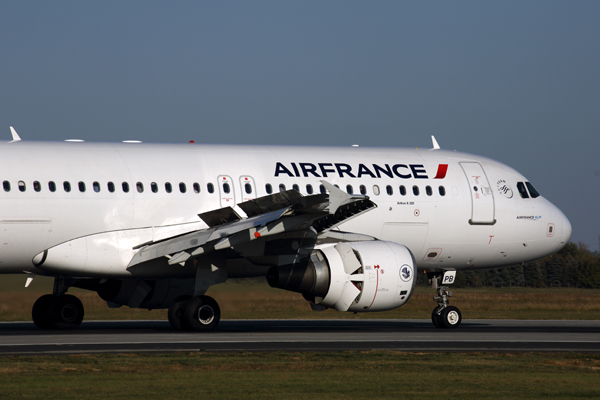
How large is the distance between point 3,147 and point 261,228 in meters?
6.68

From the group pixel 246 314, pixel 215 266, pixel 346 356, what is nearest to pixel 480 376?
pixel 346 356

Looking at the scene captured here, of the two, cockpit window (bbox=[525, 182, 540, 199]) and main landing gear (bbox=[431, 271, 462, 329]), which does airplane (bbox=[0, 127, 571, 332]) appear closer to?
main landing gear (bbox=[431, 271, 462, 329])

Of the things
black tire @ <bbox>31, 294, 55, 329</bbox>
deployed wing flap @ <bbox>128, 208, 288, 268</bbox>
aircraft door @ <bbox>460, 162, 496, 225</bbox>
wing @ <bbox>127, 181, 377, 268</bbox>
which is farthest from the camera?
aircraft door @ <bbox>460, 162, 496, 225</bbox>

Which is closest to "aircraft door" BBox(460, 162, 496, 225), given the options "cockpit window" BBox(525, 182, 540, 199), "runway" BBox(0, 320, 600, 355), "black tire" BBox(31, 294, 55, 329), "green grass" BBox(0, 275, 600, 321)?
"cockpit window" BBox(525, 182, 540, 199)

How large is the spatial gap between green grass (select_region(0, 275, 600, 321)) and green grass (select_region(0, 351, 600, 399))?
11.6 meters

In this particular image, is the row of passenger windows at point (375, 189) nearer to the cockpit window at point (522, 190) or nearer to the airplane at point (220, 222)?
the airplane at point (220, 222)

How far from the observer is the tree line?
6788 centimetres

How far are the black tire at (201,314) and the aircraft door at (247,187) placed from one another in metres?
3.05

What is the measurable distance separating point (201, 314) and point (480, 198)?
9349 millimetres

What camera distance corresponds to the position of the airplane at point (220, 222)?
67.2 ft

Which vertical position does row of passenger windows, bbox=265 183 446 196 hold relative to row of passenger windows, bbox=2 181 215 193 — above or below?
above

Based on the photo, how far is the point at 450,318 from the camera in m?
24.5

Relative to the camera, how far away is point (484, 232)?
83.8ft

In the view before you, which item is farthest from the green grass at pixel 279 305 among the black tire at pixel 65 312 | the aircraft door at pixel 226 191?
the aircraft door at pixel 226 191
